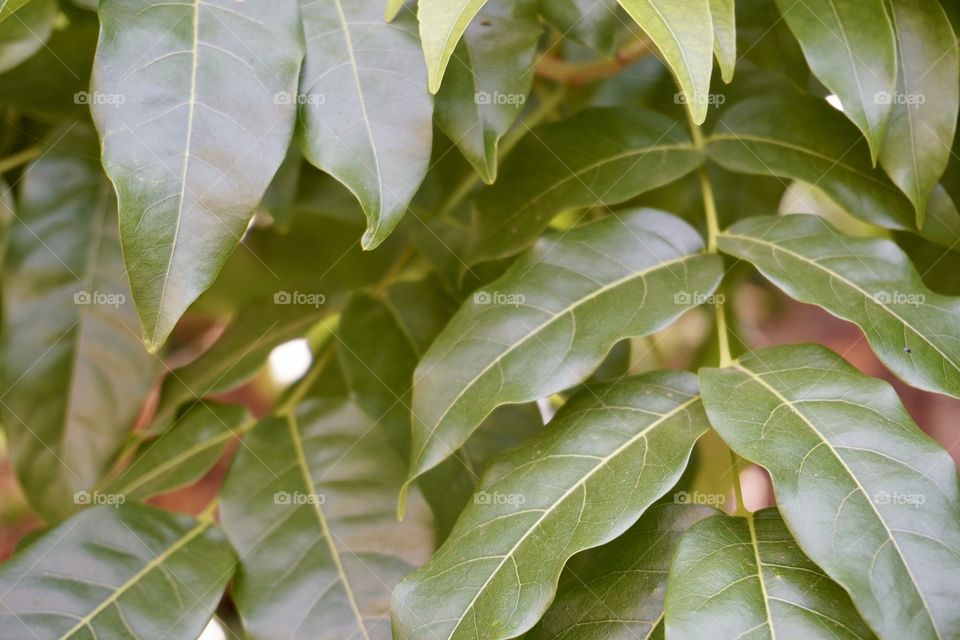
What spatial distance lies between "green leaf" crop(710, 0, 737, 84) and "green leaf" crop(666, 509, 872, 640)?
0.30 m

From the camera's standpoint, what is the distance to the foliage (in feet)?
1.69

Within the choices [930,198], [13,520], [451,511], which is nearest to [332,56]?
[451,511]

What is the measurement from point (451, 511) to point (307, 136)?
0.34 m

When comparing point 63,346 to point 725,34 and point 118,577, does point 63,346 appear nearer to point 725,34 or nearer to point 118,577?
point 118,577

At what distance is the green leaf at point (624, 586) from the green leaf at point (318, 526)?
168 mm

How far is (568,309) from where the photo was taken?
2.06ft

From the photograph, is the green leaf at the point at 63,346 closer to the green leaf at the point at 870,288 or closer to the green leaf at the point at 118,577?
the green leaf at the point at 118,577

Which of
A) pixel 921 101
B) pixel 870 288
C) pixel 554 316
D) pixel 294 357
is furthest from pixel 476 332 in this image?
pixel 294 357

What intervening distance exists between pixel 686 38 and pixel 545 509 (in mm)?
309

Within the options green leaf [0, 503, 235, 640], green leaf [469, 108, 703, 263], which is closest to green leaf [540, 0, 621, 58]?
green leaf [469, 108, 703, 263]

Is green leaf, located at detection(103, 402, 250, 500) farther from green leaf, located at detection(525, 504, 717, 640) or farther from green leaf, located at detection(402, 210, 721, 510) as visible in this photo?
green leaf, located at detection(525, 504, 717, 640)

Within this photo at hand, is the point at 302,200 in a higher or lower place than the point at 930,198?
lower

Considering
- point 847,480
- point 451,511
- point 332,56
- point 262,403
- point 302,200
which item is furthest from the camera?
point 262,403

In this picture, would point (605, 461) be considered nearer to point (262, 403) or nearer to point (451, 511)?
point (451, 511)
